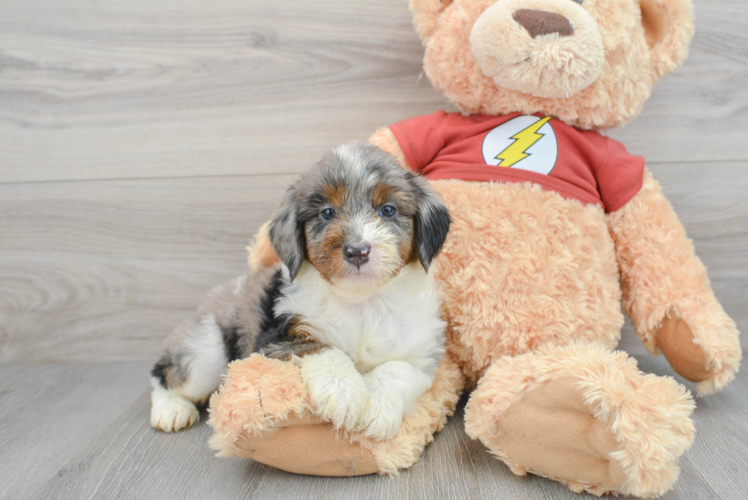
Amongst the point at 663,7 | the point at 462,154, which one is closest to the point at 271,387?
the point at 462,154

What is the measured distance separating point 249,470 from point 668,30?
2.00 meters

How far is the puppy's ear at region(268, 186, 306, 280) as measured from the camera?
1.53m

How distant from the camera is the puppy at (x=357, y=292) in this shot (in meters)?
1.39

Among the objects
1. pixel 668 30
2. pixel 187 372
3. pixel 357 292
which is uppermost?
pixel 668 30

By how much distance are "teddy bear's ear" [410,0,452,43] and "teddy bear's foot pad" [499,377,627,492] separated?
4.29 ft

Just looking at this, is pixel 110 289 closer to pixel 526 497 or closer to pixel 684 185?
pixel 526 497

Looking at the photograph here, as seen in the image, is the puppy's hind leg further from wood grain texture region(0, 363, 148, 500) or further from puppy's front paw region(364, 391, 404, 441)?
puppy's front paw region(364, 391, 404, 441)

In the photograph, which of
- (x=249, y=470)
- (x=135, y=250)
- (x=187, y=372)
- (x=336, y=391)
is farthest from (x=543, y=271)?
(x=135, y=250)

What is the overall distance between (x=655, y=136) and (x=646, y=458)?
1546 millimetres

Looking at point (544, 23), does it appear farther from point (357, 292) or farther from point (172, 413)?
point (172, 413)

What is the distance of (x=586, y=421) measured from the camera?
1301 mm

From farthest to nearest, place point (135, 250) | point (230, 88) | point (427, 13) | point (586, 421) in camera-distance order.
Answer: point (135, 250) → point (230, 88) → point (427, 13) → point (586, 421)

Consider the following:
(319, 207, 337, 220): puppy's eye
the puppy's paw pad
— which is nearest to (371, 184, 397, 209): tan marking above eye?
(319, 207, 337, 220): puppy's eye

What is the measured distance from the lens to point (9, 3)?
2.30 meters
